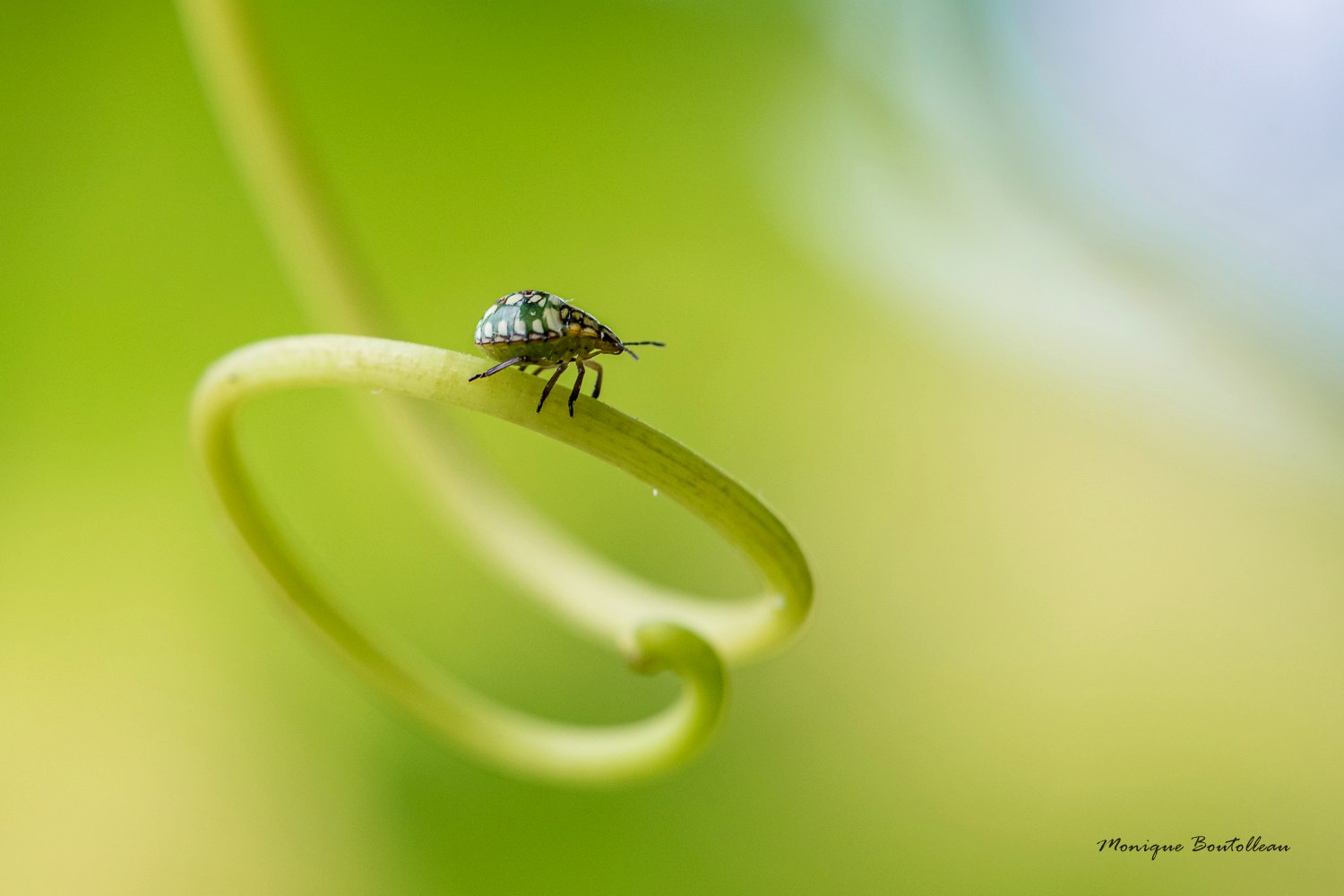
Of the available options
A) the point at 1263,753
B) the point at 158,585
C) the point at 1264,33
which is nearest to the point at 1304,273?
the point at 1264,33

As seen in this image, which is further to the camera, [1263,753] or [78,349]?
[78,349]

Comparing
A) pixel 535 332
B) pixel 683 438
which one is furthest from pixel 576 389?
pixel 683 438

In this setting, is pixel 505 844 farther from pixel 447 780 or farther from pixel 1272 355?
pixel 1272 355

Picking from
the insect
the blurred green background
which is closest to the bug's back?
the insect

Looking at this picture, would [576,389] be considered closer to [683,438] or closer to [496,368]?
[496,368]

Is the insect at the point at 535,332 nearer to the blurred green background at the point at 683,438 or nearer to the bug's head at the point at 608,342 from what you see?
the bug's head at the point at 608,342

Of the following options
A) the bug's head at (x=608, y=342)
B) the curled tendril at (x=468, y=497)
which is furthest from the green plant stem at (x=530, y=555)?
the bug's head at (x=608, y=342)
